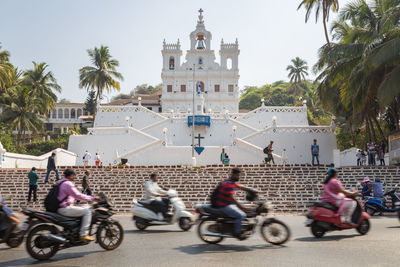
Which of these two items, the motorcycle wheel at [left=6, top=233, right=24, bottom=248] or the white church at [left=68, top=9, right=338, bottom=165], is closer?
the motorcycle wheel at [left=6, top=233, right=24, bottom=248]

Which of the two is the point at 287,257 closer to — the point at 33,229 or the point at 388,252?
the point at 388,252

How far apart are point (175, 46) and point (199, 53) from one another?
3.30m

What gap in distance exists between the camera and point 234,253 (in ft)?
23.5

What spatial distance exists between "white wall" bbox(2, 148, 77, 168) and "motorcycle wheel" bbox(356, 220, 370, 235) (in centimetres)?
2142

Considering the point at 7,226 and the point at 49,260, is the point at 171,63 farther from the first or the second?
the point at 49,260

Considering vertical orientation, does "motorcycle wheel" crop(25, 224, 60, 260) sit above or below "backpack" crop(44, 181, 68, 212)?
below

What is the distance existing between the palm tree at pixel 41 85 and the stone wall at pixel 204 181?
27.7m

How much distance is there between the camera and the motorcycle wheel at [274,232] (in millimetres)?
7727

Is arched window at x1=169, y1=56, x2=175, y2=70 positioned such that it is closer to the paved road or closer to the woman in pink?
the paved road

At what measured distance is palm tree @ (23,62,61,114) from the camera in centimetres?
4784

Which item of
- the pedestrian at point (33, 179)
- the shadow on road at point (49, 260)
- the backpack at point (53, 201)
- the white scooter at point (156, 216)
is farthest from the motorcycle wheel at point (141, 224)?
the pedestrian at point (33, 179)

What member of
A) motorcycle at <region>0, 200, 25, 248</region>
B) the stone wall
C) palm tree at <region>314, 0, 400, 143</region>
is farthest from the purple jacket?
palm tree at <region>314, 0, 400, 143</region>

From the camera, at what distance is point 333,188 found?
8.62 m

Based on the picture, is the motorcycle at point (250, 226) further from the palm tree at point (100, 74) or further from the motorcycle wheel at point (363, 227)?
the palm tree at point (100, 74)
